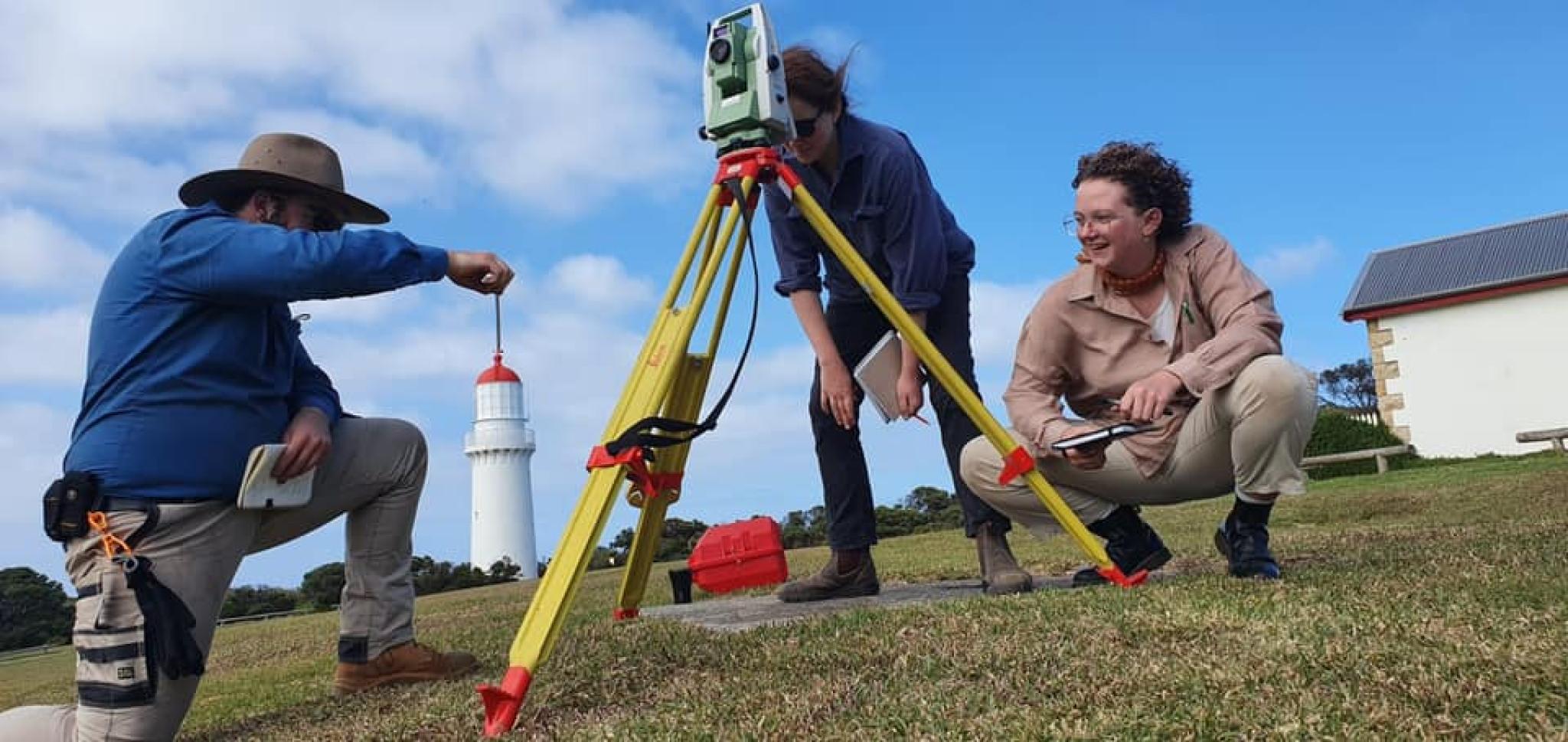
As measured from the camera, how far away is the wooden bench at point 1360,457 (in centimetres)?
2166

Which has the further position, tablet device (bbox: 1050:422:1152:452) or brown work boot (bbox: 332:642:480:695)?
brown work boot (bbox: 332:642:480:695)

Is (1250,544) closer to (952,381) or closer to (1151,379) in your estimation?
(1151,379)

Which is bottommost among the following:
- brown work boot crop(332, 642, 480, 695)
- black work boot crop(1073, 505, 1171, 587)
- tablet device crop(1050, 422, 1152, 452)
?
brown work boot crop(332, 642, 480, 695)

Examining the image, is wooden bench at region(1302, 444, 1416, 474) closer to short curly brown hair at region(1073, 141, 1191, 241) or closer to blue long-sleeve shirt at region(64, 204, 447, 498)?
short curly brown hair at region(1073, 141, 1191, 241)

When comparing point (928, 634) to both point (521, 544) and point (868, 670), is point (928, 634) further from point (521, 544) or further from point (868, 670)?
point (521, 544)

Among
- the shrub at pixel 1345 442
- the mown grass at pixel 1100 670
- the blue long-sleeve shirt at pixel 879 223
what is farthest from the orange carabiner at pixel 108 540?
the shrub at pixel 1345 442

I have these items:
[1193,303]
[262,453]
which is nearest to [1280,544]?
[1193,303]

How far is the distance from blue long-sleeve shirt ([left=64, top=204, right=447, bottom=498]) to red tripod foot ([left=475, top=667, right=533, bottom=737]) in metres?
1.20

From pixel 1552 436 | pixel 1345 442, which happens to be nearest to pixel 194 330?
pixel 1552 436

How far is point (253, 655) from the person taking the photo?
29.2ft

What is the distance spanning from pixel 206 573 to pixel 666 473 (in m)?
1.65

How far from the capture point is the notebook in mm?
4453

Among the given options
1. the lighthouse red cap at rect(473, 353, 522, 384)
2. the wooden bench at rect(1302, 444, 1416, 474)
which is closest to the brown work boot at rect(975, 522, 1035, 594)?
the wooden bench at rect(1302, 444, 1416, 474)

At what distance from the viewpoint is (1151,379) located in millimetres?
3740
